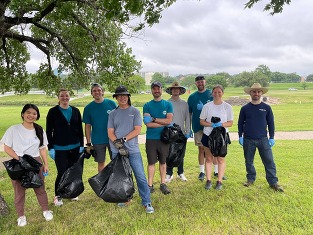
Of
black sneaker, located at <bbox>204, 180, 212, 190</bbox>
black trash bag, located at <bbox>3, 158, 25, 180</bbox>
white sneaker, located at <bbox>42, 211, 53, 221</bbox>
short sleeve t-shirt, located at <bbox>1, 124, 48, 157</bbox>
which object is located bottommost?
black sneaker, located at <bbox>204, 180, 212, 190</bbox>

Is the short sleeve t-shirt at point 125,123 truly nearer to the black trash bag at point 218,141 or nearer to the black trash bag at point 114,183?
the black trash bag at point 114,183

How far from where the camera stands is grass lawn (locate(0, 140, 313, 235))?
354 cm

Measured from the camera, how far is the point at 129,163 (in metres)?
4.10

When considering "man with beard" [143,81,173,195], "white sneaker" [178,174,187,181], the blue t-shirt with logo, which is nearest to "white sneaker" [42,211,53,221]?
"man with beard" [143,81,173,195]

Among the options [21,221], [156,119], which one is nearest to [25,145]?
[21,221]

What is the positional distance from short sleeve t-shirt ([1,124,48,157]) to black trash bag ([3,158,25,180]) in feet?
0.47

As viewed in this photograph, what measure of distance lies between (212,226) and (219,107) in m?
2.19

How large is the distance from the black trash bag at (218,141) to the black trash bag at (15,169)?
308 centimetres

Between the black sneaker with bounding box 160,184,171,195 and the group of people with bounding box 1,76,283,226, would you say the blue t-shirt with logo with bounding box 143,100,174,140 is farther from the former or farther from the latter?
the black sneaker with bounding box 160,184,171,195

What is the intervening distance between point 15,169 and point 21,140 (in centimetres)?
41

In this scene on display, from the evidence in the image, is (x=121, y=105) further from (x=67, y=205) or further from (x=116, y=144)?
(x=67, y=205)

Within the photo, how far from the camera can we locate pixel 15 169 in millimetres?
3639

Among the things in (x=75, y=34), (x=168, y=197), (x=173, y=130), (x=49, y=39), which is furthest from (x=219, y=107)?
(x=49, y=39)

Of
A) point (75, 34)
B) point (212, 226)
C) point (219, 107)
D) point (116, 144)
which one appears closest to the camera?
point (212, 226)
